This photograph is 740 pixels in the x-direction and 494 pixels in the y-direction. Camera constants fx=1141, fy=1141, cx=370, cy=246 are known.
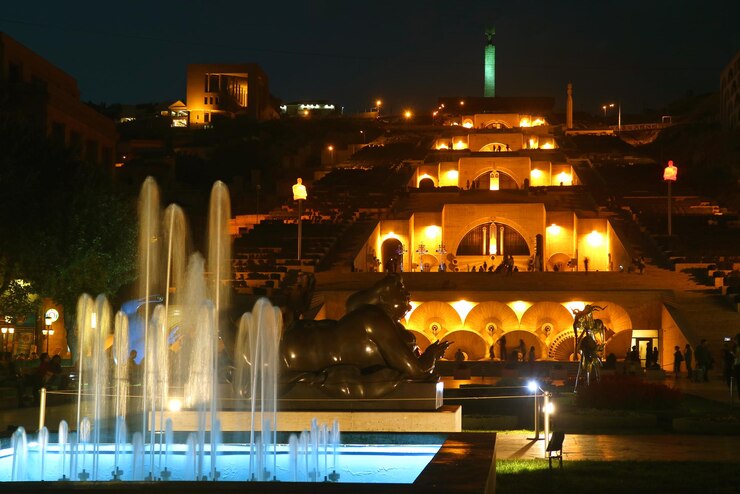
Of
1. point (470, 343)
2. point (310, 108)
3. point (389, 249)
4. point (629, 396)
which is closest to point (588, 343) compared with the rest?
point (629, 396)

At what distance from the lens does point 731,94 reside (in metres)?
85.1

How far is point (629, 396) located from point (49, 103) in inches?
1129

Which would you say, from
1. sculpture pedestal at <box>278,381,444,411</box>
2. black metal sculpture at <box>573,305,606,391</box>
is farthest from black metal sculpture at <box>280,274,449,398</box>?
black metal sculpture at <box>573,305,606,391</box>

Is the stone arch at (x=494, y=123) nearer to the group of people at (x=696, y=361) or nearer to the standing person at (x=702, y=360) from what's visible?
the group of people at (x=696, y=361)

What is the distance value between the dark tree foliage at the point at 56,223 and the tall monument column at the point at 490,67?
100454mm

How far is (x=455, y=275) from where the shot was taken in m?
37.2

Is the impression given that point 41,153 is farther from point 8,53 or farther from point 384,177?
point 384,177

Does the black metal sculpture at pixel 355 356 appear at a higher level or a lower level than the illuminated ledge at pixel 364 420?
higher

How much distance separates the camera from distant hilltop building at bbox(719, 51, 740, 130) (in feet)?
268

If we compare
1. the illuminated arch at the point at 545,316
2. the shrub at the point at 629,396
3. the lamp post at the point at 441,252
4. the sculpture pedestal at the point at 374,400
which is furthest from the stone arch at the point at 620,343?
the sculpture pedestal at the point at 374,400

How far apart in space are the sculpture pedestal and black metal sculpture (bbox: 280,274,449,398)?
68mm

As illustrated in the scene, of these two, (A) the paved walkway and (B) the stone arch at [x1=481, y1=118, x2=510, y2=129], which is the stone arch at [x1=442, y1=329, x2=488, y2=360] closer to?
(A) the paved walkway

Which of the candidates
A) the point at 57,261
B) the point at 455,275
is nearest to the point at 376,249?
the point at 455,275

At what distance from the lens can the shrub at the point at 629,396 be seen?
18.1m
